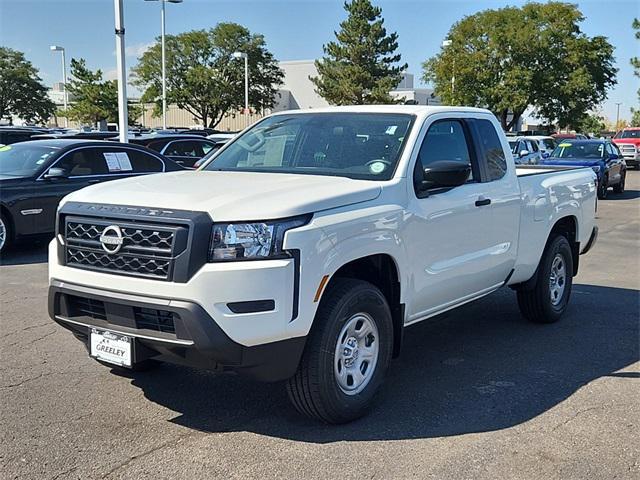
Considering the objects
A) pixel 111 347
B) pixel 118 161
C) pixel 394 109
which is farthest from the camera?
pixel 118 161

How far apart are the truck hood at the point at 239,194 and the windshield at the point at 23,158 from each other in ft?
20.9

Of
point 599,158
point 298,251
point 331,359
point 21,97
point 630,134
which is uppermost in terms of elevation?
point 21,97

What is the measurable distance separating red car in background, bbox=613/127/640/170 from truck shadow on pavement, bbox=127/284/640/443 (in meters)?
26.9

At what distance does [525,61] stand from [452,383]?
45077 mm

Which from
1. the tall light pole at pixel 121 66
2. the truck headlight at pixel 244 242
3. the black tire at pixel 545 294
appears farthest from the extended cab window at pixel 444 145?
the tall light pole at pixel 121 66

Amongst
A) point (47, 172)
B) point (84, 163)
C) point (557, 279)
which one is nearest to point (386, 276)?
point (557, 279)

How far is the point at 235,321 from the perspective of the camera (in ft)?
11.8

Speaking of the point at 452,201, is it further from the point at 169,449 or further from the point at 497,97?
the point at 497,97

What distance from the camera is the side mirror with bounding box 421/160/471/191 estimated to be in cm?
468

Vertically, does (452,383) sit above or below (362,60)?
below

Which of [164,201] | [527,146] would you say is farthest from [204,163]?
[527,146]

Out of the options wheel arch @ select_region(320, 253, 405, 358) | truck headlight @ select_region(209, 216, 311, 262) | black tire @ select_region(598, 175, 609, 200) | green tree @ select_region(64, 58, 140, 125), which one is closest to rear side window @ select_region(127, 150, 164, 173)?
wheel arch @ select_region(320, 253, 405, 358)

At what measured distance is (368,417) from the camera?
4.36 meters

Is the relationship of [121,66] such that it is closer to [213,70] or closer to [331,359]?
[331,359]
